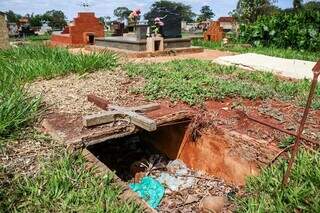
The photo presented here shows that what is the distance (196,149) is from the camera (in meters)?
4.78

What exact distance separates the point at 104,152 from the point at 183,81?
1846 millimetres

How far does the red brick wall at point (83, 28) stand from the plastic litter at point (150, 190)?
518 inches

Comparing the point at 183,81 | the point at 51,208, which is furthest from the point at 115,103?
the point at 51,208

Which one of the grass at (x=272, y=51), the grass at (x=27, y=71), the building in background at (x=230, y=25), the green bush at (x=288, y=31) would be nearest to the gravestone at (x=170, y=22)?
the grass at (x=272, y=51)

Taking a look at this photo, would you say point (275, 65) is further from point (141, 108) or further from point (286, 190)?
point (286, 190)

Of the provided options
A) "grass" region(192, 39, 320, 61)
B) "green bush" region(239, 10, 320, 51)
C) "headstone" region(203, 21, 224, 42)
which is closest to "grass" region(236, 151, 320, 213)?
"grass" region(192, 39, 320, 61)

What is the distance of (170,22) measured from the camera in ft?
42.8

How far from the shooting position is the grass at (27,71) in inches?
167

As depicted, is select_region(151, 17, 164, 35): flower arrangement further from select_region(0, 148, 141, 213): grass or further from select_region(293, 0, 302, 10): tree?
select_region(293, 0, 302, 10): tree

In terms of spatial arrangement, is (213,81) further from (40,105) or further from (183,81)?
(40,105)

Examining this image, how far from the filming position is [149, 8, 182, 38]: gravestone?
12844 millimetres

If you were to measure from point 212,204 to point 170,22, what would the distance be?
10.2 metres

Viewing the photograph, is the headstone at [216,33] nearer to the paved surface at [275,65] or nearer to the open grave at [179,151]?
the paved surface at [275,65]

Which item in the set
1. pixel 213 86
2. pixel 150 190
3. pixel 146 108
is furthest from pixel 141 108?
pixel 213 86
